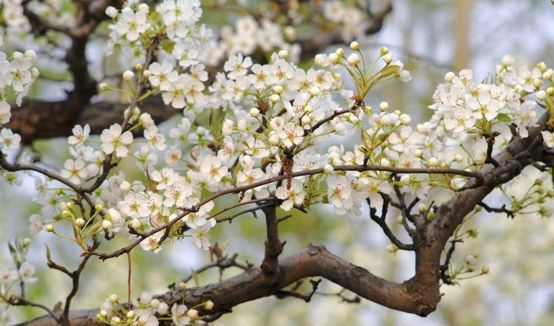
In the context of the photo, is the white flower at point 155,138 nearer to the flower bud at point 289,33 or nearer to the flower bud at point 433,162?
the flower bud at point 433,162

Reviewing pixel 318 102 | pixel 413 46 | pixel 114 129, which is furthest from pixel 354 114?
pixel 413 46

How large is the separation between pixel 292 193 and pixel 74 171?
1.60 ft

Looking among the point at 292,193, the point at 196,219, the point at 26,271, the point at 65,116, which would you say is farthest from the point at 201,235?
the point at 65,116

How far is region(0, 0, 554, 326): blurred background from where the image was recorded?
469 cm

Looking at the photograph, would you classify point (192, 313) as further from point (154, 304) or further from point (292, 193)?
point (292, 193)

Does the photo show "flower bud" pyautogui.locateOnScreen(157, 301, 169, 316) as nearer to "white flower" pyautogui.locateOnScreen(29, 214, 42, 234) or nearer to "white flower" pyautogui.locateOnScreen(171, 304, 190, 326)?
"white flower" pyautogui.locateOnScreen(171, 304, 190, 326)

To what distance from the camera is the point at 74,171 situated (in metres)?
1.57

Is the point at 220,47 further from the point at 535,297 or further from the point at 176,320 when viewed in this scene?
the point at 535,297

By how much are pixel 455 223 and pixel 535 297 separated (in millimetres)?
3659

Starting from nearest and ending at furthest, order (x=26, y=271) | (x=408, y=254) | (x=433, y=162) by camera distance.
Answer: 1. (x=433, y=162)
2. (x=26, y=271)
3. (x=408, y=254)

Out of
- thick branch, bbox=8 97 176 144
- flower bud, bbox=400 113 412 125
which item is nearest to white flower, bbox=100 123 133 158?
flower bud, bbox=400 113 412 125

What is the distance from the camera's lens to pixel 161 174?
1.37m

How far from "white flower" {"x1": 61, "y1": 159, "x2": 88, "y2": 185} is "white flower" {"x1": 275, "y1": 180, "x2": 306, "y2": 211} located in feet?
1.48

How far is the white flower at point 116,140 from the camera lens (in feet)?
4.92
